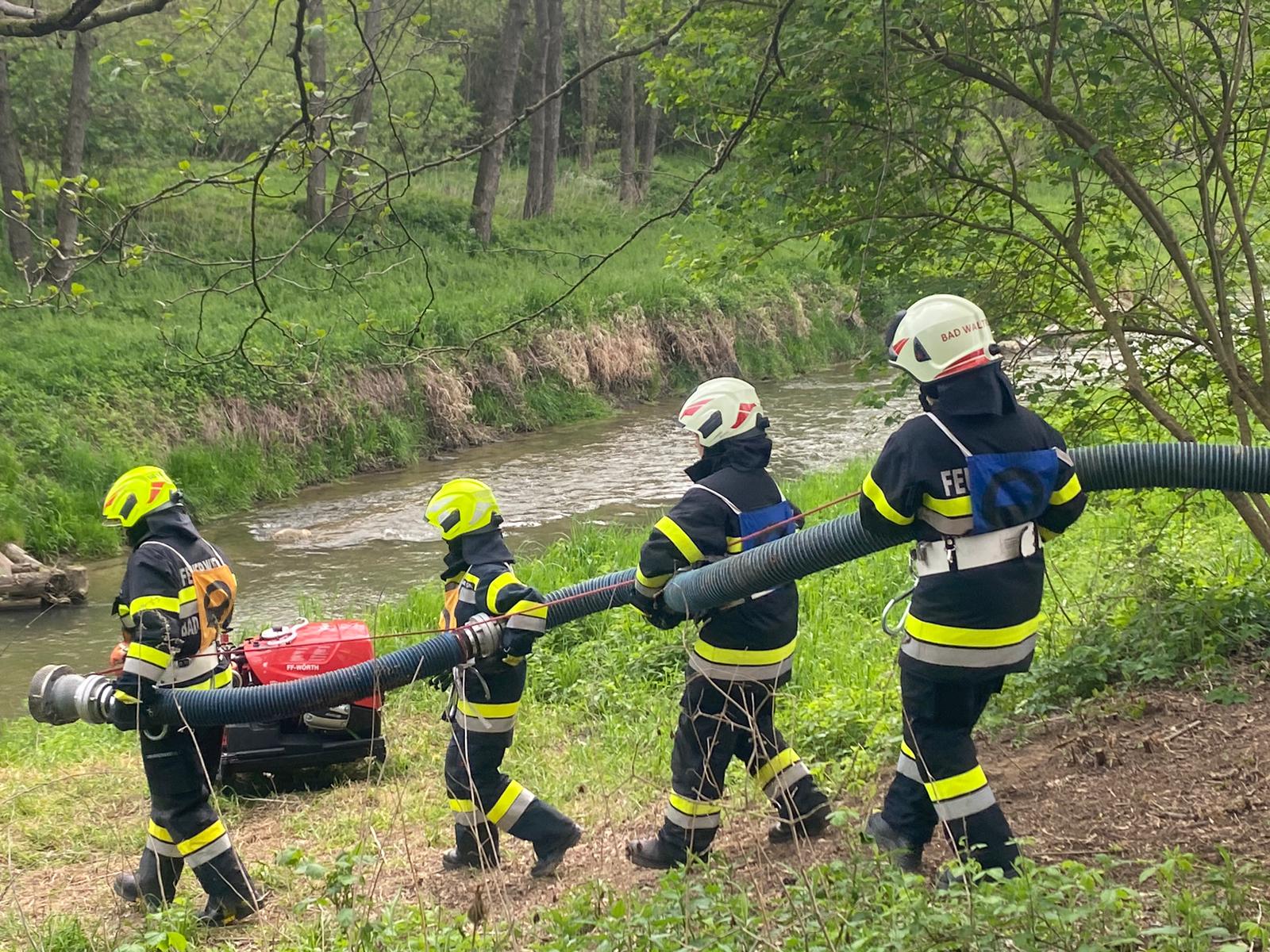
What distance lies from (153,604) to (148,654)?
20 cm

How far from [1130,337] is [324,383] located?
493 inches

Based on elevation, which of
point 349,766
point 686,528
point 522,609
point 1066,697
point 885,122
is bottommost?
point 349,766

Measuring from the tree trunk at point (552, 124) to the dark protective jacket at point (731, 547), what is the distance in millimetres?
22849

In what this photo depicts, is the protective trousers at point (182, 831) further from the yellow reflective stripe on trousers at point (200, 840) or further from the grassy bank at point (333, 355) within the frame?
the grassy bank at point (333, 355)

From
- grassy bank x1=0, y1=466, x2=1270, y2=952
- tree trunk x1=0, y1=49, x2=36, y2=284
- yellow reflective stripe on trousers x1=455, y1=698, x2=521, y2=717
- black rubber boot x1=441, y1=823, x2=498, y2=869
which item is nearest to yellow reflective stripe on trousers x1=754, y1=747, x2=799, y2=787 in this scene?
grassy bank x1=0, y1=466, x2=1270, y2=952

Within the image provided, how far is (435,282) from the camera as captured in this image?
20844mm

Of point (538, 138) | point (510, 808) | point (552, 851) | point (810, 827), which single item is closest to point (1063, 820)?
point (810, 827)

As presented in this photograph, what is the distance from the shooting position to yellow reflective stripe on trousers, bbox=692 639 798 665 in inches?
177

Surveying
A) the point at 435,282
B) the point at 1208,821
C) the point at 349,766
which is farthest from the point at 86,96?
the point at 1208,821

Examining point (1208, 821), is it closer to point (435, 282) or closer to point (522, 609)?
point (522, 609)

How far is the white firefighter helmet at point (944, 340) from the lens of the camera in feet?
11.5

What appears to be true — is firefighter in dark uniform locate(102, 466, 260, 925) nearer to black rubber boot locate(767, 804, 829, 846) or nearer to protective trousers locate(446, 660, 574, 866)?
protective trousers locate(446, 660, 574, 866)

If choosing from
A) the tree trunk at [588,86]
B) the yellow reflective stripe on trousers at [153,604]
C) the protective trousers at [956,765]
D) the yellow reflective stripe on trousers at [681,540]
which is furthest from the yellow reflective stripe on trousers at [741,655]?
the tree trunk at [588,86]

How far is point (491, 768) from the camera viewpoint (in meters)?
4.98
